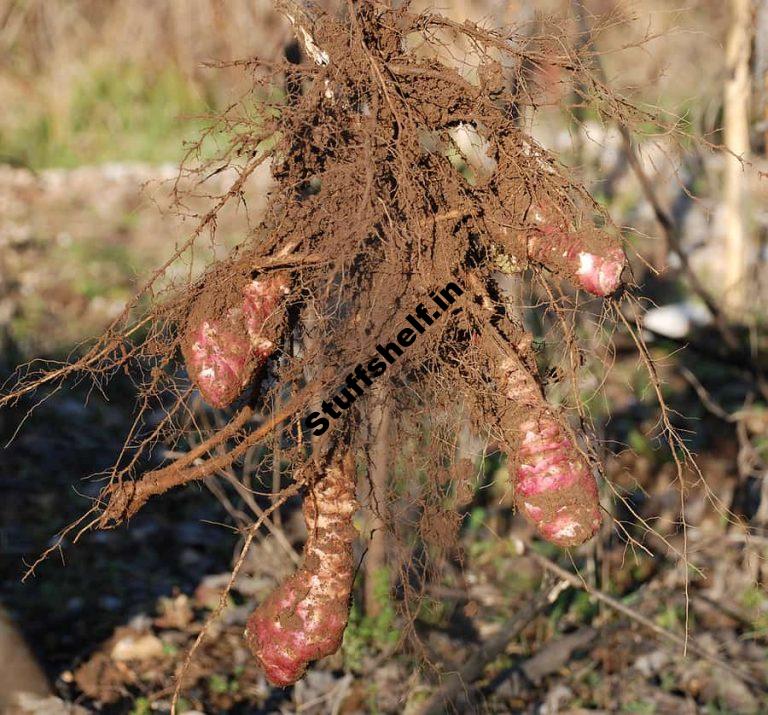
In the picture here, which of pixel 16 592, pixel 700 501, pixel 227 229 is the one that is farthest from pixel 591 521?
pixel 227 229

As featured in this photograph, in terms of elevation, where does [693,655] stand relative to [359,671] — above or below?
below

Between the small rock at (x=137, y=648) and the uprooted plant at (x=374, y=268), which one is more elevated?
the uprooted plant at (x=374, y=268)

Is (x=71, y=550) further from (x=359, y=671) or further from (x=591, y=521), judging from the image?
(x=591, y=521)

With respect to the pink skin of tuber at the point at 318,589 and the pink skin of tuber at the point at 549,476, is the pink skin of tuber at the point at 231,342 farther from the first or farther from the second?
the pink skin of tuber at the point at 549,476

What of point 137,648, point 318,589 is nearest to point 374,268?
point 318,589

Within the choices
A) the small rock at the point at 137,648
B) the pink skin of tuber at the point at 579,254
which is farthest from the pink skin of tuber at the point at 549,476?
the small rock at the point at 137,648

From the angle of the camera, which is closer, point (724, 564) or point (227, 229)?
point (724, 564)
